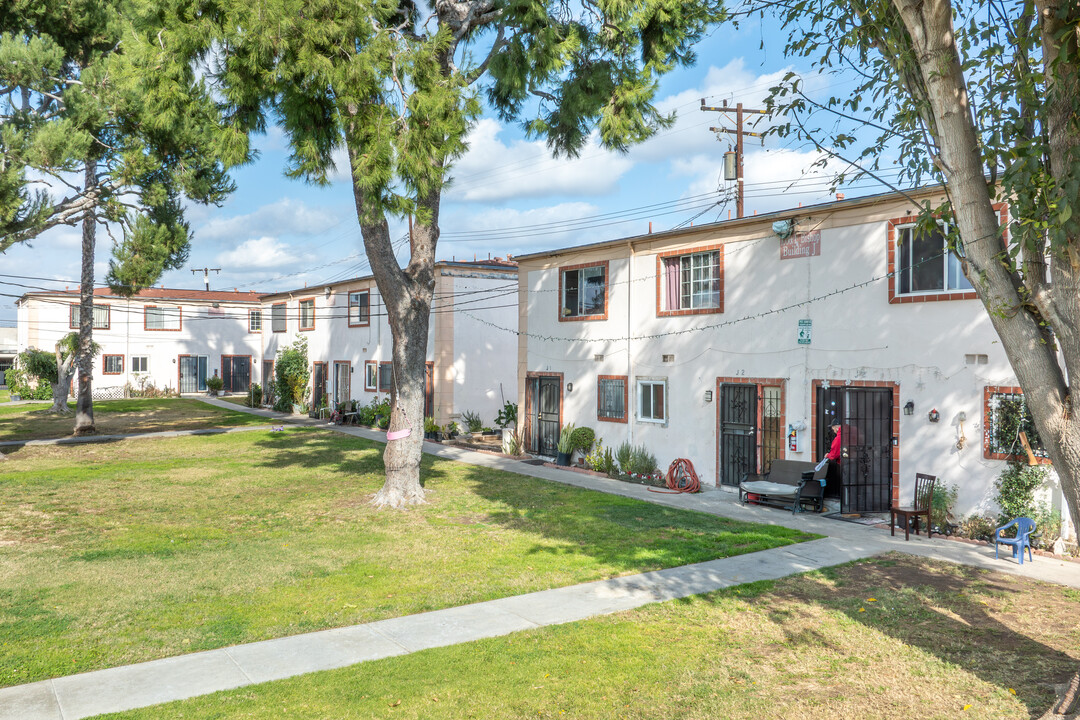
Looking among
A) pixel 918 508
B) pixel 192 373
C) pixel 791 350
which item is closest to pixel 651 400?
pixel 791 350

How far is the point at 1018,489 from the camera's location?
10.3 metres

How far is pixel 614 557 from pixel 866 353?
5897 mm

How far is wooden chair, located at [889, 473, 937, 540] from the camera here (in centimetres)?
1084

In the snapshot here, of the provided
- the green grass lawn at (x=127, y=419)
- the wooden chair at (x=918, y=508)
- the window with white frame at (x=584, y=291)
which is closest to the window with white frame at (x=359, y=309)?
the green grass lawn at (x=127, y=419)

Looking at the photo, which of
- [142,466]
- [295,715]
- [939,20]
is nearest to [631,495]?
[295,715]

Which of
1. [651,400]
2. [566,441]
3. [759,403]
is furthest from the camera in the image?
[566,441]

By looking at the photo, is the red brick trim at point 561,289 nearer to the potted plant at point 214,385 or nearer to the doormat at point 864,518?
the doormat at point 864,518

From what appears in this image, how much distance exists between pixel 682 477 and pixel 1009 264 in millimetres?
11165

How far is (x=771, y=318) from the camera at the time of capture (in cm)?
1395

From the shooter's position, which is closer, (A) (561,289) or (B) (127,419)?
(A) (561,289)

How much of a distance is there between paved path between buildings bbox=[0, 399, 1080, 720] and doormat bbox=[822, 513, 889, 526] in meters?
0.41

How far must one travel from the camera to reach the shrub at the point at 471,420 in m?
24.0

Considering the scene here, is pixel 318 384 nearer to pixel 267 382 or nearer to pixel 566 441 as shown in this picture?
pixel 267 382

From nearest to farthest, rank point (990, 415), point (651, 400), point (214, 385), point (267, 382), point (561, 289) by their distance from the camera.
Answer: point (990, 415), point (651, 400), point (561, 289), point (267, 382), point (214, 385)
